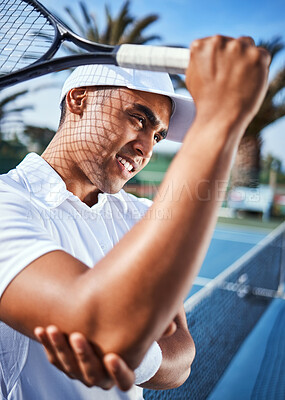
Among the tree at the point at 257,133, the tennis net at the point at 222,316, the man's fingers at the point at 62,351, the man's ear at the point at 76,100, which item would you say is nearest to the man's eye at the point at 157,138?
the man's ear at the point at 76,100

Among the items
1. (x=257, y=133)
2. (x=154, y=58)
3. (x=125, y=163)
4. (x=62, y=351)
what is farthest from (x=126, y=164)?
(x=257, y=133)

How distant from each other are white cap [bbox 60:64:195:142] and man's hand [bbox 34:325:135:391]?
65 centimetres

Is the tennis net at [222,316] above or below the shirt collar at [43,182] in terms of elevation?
below

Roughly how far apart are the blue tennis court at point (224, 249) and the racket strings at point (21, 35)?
4041mm

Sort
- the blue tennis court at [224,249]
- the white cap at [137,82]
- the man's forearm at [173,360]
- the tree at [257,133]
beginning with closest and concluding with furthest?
the man's forearm at [173,360] → the white cap at [137,82] → the blue tennis court at [224,249] → the tree at [257,133]

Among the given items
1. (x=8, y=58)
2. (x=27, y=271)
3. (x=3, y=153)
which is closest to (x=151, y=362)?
(x=27, y=271)

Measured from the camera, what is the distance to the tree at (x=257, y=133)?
1038 cm

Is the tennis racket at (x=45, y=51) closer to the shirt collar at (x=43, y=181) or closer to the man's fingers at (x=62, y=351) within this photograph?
the shirt collar at (x=43, y=181)

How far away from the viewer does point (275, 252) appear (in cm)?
435

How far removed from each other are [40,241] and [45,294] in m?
0.09

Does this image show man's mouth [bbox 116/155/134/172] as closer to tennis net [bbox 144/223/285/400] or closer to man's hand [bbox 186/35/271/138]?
man's hand [bbox 186/35/271/138]

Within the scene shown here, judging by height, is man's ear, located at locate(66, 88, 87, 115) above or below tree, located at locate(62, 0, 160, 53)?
below

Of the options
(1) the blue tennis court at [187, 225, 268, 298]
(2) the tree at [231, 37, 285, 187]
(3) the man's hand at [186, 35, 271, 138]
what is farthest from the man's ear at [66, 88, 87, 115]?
(2) the tree at [231, 37, 285, 187]

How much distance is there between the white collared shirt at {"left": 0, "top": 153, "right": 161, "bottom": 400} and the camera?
0.57 meters
